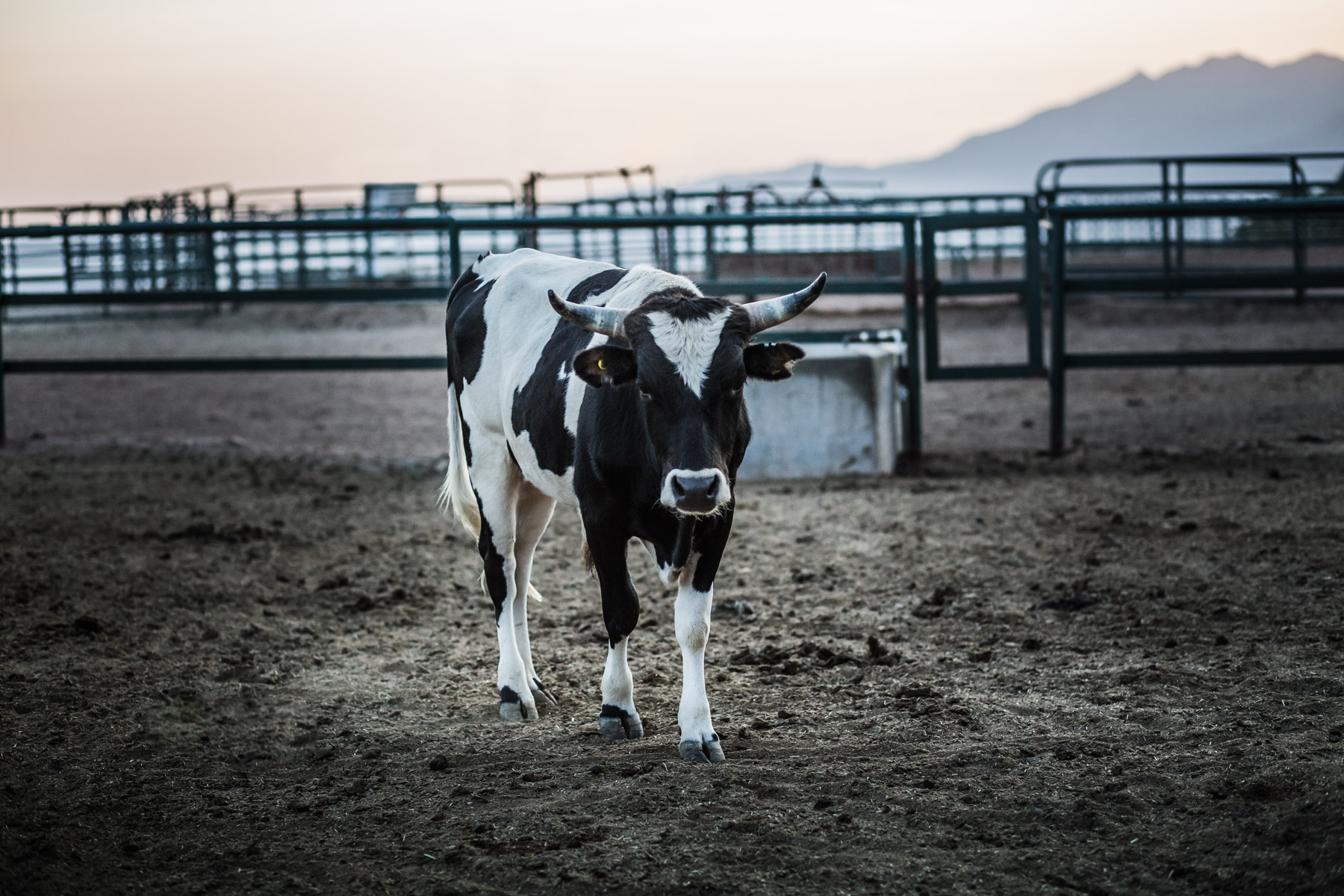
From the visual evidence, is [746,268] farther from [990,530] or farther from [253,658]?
[253,658]

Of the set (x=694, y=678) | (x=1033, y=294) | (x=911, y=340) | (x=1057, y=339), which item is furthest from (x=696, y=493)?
(x=1033, y=294)

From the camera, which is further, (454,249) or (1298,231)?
(1298,231)

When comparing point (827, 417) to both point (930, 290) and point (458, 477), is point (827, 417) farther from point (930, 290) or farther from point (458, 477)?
point (458, 477)

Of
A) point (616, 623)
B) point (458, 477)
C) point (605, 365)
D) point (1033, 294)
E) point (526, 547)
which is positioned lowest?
point (616, 623)

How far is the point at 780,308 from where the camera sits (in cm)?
373

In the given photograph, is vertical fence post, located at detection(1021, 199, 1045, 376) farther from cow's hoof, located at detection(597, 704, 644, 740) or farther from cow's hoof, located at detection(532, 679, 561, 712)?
cow's hoof, located at detection(597, 704, 644, 740)

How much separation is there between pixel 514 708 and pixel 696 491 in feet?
4.17

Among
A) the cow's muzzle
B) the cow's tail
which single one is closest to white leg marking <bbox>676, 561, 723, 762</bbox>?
the cow's muzzle

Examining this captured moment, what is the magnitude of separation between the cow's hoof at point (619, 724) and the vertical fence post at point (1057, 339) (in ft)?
18.3

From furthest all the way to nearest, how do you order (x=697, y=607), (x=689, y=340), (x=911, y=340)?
(x=911, y=340)
(x=697, y=607)
(x=689, y=340)

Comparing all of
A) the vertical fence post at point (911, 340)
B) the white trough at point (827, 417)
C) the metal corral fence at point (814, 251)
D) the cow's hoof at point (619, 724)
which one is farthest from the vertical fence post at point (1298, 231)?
the cow's hoof at point (619, 724)

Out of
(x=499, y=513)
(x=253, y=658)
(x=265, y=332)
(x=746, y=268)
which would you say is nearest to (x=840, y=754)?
(x=499, y=513)

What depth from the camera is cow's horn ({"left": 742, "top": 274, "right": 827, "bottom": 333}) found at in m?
3.71

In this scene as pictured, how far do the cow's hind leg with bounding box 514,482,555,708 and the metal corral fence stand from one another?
366 cm
